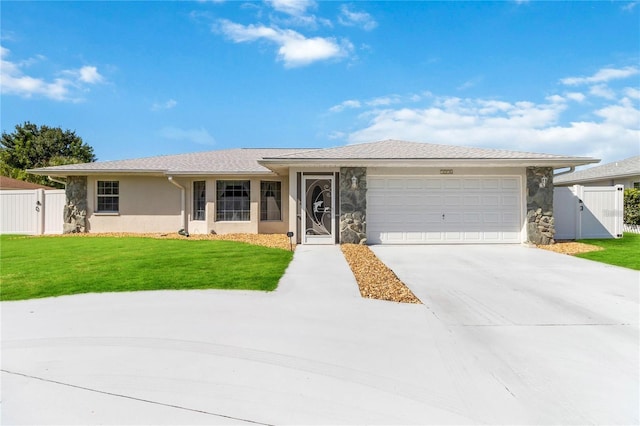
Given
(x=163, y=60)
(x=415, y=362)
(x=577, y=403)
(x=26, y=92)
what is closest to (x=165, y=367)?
(x=415, y=362)

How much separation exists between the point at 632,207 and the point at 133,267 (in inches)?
893

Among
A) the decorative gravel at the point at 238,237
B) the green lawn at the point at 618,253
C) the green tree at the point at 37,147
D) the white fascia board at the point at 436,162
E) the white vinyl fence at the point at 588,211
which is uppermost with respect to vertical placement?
the green tree at the point at 37,147

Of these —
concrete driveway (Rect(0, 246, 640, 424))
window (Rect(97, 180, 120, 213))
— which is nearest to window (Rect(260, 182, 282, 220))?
window (Rect(97, 180, 120, 213))

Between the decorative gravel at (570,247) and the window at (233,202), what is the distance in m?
11.5

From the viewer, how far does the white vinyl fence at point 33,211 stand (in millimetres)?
15320

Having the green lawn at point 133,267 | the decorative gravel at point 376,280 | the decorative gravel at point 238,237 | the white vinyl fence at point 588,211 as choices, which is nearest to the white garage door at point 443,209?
the decorative gravel at point 376,280

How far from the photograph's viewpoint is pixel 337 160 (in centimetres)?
1084

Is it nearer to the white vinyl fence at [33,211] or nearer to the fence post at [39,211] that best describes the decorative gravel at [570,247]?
the white vinyl fence at [33,211]

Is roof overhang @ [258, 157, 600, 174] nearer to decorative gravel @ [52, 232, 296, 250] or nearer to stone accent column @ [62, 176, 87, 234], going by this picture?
decorative gravel @ [52, 232, 296, 250]

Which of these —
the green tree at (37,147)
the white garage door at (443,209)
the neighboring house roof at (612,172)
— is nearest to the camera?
the white garage door at (443,209)

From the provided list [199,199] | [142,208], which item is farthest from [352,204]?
[142,208]

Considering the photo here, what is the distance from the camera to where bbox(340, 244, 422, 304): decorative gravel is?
17.7ft

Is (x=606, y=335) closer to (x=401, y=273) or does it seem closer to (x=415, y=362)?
(x=415, y=362)

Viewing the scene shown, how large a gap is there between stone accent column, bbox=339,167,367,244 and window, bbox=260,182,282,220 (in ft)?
14.4
